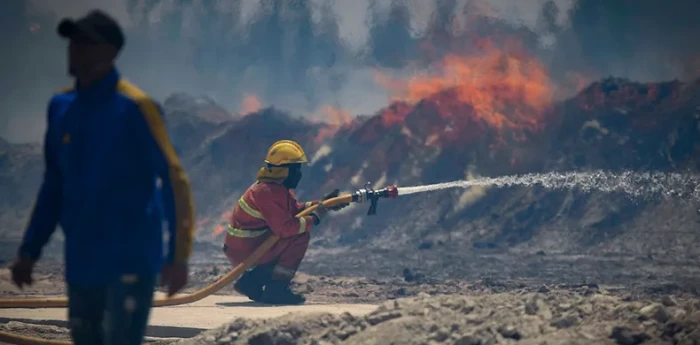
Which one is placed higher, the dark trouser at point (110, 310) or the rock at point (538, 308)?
the dark trouser at point (110, 310)

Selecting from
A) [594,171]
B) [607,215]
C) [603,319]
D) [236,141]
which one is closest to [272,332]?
[603,319]

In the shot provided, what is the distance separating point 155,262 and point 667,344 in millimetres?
3052

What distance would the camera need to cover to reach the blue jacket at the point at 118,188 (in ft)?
13.8

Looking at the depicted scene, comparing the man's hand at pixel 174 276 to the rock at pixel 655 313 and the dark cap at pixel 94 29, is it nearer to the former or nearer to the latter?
the dark cap at pixel 94 29

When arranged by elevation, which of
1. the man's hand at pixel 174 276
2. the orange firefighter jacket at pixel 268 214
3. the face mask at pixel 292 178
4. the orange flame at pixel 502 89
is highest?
the orange flame at pixel 502 89

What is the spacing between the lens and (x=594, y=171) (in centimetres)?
2681

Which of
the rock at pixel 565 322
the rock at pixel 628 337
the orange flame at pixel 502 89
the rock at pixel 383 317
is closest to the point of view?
the rock at pixel 628 337

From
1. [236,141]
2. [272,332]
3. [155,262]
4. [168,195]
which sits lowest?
[272,332]

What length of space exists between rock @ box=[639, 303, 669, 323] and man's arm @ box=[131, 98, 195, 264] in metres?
3.16

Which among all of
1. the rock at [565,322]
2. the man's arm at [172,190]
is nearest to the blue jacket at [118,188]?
the man's arm at [172,190]

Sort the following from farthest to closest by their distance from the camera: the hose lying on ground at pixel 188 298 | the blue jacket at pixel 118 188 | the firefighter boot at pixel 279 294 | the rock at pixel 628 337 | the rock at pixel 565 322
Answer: the firefighter boot at pixel 279 294
the hose lying on ground at pixel 188 298
the rock at pixel 565 322
the rock at pixel 628 337
the blue jacket at pixel 118 188

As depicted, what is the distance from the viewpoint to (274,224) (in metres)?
10.7

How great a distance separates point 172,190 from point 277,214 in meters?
6.46

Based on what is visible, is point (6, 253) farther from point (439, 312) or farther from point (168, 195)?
point (168, 195)
